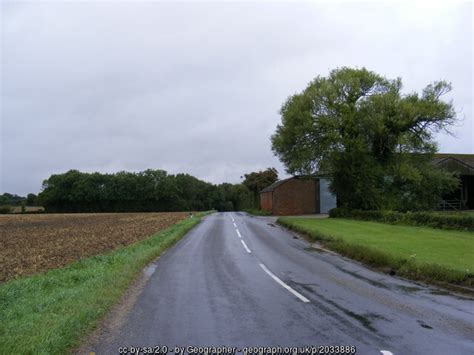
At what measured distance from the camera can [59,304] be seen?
8.68 m

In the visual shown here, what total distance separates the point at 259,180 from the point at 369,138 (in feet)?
173

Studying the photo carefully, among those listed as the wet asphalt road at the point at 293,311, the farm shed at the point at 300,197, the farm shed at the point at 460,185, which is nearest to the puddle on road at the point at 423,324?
the wet asphalt road at the point at 293,311

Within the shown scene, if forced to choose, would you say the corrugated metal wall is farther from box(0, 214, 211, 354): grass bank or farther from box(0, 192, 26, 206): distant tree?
box(0, 192, 26, 206): distant tree

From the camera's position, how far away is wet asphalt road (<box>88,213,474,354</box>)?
6.50 metres

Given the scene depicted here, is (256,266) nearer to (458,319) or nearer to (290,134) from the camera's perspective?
(458,319)

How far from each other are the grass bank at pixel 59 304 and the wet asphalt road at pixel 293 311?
22.4 inches

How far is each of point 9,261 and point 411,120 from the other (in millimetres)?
34006

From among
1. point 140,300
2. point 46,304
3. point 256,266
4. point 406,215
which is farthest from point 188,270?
point 406,215

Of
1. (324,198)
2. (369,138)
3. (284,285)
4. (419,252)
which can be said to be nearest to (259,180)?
(324,198)

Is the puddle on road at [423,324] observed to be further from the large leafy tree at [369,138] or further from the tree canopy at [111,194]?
the tree canopy at [111,194]

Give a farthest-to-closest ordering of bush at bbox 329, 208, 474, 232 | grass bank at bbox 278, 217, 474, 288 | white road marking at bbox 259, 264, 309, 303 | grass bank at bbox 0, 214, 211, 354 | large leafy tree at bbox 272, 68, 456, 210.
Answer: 1. large leafy tree at bbox 272, 68, 456, 210
2. bush at bbox 329, 208, 474, 232
3. grass bank at bbox 278, 217, 474, 288
4. white road marking at bbox 259, 264, 309, 303
5. grass bank at bbox 0, 214, 211, 354

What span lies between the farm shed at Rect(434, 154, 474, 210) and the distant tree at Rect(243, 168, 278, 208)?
44407mm

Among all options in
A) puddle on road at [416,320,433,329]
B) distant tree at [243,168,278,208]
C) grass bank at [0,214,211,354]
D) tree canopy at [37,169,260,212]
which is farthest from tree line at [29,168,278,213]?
puddle on road at [416,320,433,329]

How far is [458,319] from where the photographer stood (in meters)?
7.84
